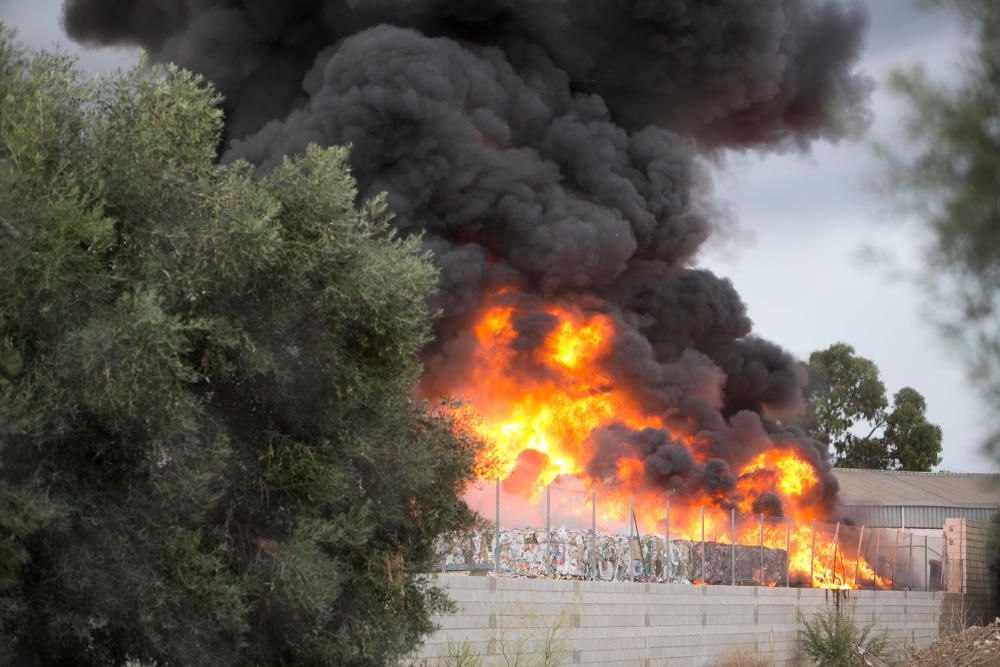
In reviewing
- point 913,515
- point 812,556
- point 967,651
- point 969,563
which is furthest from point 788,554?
point 913,515

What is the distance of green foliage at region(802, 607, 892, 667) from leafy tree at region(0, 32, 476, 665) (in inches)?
745

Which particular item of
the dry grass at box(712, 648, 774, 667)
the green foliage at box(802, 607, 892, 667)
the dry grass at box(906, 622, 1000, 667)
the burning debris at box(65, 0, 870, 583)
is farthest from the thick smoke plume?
the dry grass at box(906, 622, 1000, 667)

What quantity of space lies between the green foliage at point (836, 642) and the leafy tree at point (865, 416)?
143 feet

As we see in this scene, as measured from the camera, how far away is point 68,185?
11.2m

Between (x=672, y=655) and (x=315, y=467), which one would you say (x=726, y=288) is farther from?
(x=315, y=467)

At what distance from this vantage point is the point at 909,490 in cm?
5794

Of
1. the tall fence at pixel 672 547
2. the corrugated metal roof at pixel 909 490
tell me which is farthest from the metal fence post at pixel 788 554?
the corrugated metal roof at pixel 909 490

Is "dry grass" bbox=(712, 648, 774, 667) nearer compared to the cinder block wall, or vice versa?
the cinder block wall

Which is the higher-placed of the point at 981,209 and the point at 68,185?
the point at 68,185

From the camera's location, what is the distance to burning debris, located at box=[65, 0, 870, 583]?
3922 centimetres

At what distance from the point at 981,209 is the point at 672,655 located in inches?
852

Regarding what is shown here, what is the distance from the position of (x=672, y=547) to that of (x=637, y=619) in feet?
9.10

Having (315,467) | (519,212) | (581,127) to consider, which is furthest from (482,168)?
(315,467)

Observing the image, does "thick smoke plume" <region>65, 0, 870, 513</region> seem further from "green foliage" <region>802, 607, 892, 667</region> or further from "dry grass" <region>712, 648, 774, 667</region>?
"dry grass" <region>712, 648, 774, 667</region>
